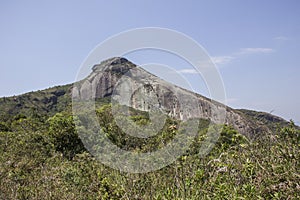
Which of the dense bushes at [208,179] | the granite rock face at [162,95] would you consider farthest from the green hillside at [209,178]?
the granite rock face at [162,95]

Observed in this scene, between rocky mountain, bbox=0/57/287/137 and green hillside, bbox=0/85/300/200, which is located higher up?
rocky mountain, bbox=0/57/287/137

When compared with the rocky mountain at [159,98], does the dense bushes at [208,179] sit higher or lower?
lower

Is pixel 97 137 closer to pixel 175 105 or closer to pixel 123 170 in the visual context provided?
pixel 175 105

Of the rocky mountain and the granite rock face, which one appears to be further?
the granite rock face

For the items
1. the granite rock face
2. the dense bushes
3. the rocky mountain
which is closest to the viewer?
the dense bushes

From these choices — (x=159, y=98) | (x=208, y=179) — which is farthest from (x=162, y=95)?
(x=208, y=179)

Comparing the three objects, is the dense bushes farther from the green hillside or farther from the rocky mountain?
the rocky mountain

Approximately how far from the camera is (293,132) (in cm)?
332

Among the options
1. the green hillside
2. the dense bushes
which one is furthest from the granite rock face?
the dense bushes

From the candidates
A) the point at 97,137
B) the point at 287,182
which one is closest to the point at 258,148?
the point at 287,182

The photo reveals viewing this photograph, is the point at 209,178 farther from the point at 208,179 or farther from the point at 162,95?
the point at 162,95

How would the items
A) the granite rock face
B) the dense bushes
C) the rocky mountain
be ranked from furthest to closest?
the granite rock face
the rocky mountain
the dense bushes

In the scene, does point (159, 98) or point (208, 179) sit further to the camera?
point (159, 98)

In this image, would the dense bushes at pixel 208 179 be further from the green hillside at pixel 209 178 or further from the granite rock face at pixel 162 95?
the granite rock face at pixel 162 95
